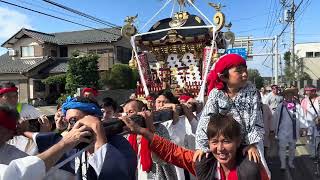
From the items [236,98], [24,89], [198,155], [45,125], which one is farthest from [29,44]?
[198,155]

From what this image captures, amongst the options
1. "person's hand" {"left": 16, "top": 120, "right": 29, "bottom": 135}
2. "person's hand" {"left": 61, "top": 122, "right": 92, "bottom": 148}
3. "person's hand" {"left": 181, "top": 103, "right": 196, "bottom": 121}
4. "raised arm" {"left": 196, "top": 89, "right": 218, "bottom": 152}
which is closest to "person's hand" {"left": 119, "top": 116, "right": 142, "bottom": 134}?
"person's hand" {"left": 61, "top": 122, "right": 92, "bottom": 148}

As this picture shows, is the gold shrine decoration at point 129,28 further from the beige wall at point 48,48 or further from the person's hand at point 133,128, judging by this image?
the beige wall at point 48,48

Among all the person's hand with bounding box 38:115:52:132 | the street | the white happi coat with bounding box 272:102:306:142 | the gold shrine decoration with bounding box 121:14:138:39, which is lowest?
the street

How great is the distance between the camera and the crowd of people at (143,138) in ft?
6.09

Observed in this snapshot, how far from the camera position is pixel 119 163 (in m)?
1.91

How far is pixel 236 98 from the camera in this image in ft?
11.0

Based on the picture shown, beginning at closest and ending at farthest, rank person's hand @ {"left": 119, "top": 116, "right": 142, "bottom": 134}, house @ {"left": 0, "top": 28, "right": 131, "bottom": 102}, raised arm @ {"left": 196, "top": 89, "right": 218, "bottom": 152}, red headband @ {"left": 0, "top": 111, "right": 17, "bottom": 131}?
red headband @ {"left": 0, "top": 111, "right": 17, "bottom": 131}
person's hand @ {"left": 119, "top": 116, "right": 142, "bottom": 134}
raised arm @ {"left": 196, "top": 89, "right": 218, "bottom": 152}
house @ {"left": 0, "top": 28, "right": 131, "bottom": 102}

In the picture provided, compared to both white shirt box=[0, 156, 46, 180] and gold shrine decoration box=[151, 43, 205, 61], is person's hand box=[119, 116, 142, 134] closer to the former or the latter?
white shirt box=[0, 156, 46, 180]

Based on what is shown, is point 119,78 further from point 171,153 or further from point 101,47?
point 171,153

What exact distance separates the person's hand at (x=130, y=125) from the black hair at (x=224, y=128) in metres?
0.43

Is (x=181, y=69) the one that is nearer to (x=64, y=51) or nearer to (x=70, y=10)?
(x=70, y=10)

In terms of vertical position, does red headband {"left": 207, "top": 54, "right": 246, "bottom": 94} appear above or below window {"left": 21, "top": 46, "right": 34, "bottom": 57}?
below

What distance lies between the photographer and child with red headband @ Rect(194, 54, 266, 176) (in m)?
3.21

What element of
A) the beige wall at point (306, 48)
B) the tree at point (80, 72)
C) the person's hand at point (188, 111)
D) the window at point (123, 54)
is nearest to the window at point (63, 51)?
the window at point (123, 54)
